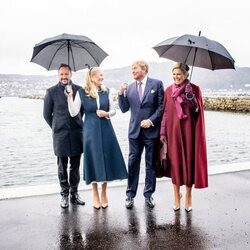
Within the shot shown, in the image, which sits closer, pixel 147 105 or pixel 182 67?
pixel 182 67

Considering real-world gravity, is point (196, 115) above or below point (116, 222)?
above

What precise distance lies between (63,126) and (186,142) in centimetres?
160

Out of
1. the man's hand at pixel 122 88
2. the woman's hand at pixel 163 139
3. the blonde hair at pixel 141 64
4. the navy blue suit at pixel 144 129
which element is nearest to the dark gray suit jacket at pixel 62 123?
the man's hand at pixel 122 88

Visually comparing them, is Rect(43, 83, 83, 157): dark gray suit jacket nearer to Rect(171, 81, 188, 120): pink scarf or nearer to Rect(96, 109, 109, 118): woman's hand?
Rect(96, 109, 109, 118): woman's hand

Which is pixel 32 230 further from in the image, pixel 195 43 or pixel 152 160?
pixel 195 43

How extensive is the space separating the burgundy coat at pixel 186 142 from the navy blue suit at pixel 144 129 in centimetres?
12

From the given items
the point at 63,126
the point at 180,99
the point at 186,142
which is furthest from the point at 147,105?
the point at 63,126

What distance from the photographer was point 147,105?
4977mm

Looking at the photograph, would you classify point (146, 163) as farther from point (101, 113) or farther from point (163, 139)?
point (101, 113)

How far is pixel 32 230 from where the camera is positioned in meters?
4.28

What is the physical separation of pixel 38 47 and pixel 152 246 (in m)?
2.77

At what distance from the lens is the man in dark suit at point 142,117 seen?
4.96 m

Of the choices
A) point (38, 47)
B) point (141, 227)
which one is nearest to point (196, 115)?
point (141, 227)

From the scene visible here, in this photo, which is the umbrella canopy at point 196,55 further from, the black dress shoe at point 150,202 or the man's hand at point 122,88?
the black dress shoe at point 150,202
